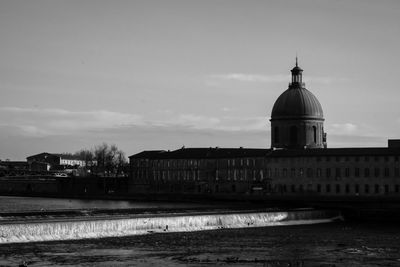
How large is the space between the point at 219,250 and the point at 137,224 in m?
13.3

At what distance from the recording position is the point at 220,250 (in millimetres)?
52156

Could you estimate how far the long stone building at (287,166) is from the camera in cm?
12631

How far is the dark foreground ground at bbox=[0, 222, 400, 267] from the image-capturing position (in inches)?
1825

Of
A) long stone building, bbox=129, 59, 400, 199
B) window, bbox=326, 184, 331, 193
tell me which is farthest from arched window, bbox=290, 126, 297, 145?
window, bbox=326, 184, 331, 193

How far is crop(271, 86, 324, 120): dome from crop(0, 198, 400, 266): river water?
264 ft

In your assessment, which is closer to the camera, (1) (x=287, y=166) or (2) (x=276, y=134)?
(1) (x=287, y=166)

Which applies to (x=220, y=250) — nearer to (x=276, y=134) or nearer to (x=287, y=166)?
(x=287, y=166)

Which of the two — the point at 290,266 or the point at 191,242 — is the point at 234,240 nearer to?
the point at 191,242

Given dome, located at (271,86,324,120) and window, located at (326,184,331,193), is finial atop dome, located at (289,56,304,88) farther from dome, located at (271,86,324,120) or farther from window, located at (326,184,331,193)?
window, located at (326,184,331,193)

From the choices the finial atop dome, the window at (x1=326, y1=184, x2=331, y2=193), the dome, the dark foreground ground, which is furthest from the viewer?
the finial atop dome

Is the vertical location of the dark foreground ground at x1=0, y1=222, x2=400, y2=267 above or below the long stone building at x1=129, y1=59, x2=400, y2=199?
below

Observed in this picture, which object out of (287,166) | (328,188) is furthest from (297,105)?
(328,188)

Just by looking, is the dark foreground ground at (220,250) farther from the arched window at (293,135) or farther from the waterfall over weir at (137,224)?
the arched window at (293,135)

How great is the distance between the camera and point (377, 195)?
122 meters
